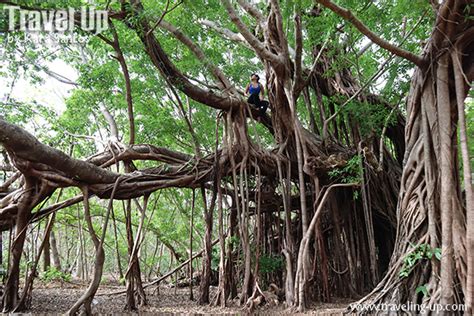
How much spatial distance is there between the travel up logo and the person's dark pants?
2111mm

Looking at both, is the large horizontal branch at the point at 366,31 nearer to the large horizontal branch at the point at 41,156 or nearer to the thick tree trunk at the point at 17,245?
the large horizontal branch at the point at 41,156

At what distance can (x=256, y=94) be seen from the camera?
17.4 feet

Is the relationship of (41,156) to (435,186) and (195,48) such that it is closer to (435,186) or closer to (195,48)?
(195,48)

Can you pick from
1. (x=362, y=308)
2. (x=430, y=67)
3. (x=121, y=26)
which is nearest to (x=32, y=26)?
(x=121, y=26)

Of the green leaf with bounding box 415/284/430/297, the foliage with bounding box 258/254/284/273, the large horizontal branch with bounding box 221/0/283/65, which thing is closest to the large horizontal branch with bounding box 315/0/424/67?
the large horizontal branch with bounding box 221/0/283/65

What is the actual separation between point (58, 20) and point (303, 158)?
3115 mm

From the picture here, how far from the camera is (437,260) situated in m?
3.21

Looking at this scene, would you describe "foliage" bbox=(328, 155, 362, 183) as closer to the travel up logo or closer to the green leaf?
the green leaf

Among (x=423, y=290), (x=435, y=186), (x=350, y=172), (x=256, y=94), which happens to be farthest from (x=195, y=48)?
(x=423, y=290)

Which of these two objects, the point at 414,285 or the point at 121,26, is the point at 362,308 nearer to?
the point at 414,285

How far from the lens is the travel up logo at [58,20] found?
370cm

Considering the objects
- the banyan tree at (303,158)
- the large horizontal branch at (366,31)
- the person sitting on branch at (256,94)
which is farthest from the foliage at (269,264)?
the large horizontal branch at (366,31)

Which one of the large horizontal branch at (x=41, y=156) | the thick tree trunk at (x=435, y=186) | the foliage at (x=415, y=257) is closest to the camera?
the thick tree trunk at (x=435, y=186)

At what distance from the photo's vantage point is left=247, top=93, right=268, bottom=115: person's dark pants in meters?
5.32
